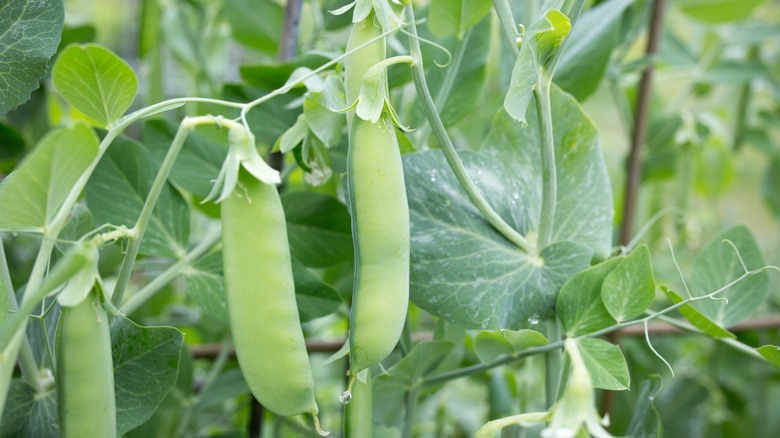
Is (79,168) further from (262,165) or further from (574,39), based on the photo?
(574,39)

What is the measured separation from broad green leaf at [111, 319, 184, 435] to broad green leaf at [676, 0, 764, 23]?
2.53ft

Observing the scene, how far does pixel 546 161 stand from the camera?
1.44 feet

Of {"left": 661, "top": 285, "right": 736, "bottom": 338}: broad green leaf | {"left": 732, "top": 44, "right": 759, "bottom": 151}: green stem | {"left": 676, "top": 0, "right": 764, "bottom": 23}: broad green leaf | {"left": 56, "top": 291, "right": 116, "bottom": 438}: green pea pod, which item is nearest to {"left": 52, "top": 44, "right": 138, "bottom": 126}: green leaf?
{"left": 56, "top": 291, "right": 116, "bottom": 438}: green pea pod

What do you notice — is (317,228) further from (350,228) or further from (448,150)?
(448,150)

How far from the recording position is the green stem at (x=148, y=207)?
37 centimetres

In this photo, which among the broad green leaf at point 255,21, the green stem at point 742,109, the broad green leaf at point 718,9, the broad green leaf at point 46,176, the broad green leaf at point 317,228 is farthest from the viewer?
the green stem at point 742,109

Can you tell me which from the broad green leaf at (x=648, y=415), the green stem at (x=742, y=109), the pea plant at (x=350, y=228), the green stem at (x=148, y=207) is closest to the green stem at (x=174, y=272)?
the pea plant at (x=350, y=228)

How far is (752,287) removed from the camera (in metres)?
0.57

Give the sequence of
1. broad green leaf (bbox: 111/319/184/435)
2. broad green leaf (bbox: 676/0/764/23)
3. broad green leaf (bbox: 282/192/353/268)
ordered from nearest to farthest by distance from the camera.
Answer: broad green leaf (bbox: 111/319/184/435) → broad green leaf (bbox: 282/192/353/268) → broad green leaf (bbox: 676/0/764/23)

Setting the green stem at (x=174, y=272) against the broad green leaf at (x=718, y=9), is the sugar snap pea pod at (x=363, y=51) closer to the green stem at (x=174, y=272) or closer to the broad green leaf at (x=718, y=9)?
the green stem at (x=174, y=272)

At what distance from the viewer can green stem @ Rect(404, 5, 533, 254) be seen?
408 millimetres

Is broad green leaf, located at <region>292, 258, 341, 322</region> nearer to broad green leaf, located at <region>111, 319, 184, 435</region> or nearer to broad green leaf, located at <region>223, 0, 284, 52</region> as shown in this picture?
broad green leaf, located at <region>111, 319, 184, 435</region>

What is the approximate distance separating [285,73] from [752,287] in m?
0.39

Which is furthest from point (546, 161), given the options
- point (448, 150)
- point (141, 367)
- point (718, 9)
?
point (718, 9)
